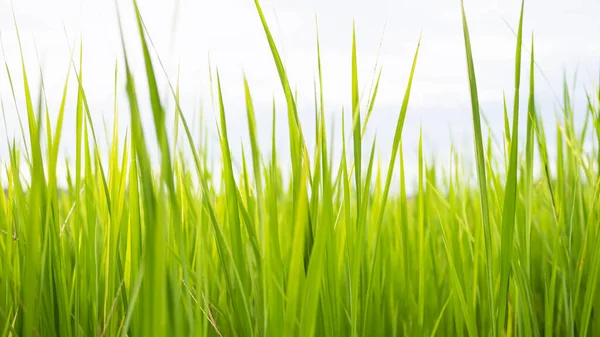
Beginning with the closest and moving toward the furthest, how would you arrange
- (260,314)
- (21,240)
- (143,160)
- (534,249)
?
(143,160) < (260,314) < (21,240) < (534,249)

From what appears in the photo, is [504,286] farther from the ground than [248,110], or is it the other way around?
[248,110]

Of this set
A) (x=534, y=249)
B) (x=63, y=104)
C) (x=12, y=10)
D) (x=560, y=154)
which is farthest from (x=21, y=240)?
(x=534, y=249)

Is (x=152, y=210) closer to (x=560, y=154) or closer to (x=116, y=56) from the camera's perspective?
(x=116, y=56)

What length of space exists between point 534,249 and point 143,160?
147 cm

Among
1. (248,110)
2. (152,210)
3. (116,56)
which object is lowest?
(152,210)

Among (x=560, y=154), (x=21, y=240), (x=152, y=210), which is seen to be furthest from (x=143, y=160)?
(x=560, y=154)

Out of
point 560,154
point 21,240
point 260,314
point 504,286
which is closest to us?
point 504,286

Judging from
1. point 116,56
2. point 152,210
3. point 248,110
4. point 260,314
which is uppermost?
point 116,56

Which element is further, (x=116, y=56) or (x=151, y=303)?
(x=116, y=56)

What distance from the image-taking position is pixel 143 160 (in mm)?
324

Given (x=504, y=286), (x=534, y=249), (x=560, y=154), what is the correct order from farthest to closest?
(x=534, y=249) < (x=560, y=154) < (x=504, y=286)

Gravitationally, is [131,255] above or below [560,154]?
below

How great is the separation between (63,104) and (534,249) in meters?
1.31

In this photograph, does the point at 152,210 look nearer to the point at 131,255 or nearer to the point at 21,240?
the point at 131,255
